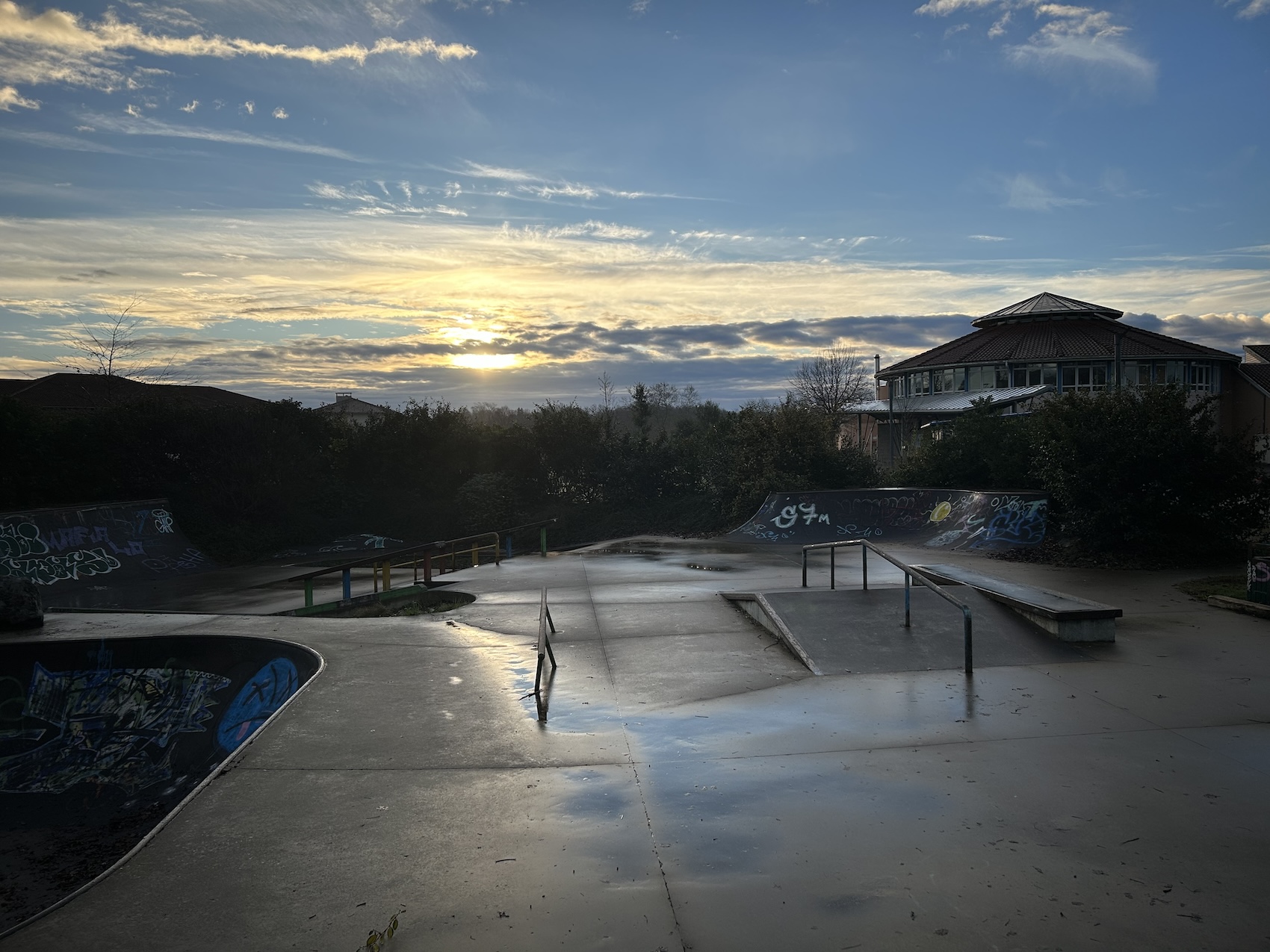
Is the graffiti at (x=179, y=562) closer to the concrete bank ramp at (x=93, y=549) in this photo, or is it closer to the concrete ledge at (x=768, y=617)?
the concrete bank ramp at (x=93, y=549)

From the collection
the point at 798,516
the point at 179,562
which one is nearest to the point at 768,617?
the point at 798,516

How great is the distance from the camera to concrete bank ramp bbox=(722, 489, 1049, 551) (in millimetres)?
17781

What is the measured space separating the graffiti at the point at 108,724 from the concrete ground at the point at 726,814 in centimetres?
184

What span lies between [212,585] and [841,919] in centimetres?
1740

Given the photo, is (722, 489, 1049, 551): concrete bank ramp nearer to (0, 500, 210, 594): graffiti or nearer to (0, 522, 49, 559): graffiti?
(0, 500, 210, 594): graffiti

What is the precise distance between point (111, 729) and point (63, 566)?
38.0ft

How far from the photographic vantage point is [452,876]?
3.96 meters

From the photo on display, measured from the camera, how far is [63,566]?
1783 centimetres

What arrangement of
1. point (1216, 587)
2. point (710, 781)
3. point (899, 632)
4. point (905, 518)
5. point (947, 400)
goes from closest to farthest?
point (710, 781), point (899, 632), point (1216, 587), point (905, 518), point (947, 400)

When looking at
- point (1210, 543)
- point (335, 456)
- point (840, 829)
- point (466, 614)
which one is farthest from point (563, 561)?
point (335, 456)

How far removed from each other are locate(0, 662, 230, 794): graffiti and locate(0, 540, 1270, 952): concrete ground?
1839mm

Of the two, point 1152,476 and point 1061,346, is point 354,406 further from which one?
point 1152,476

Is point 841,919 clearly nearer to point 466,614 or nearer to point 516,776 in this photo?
point 516,776


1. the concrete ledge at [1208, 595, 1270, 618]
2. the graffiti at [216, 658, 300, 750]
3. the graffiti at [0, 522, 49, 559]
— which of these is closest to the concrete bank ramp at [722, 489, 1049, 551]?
the concrete ledge at [1208, 595, 1270, 618]
